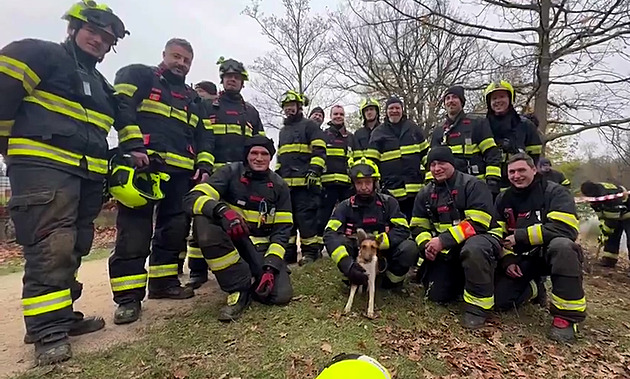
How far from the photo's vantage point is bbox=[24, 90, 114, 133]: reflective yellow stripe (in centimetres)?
305

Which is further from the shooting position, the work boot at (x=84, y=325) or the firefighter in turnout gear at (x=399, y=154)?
the firefighter in turnout gear at (x=399, y=154)

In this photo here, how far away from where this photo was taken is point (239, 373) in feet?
9.86

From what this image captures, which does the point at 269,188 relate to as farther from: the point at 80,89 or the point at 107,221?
the point at 107,221

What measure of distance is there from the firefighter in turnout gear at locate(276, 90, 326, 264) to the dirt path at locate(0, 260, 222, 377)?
1.56 m

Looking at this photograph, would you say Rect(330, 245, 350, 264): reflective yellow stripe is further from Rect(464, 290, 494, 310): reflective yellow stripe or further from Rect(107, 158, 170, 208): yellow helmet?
Rect(107, 158, 170, 208): yellow helmet

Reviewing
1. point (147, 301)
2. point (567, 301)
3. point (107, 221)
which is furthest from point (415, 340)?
point (107, 221)

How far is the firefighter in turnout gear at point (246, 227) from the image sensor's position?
3904 mm

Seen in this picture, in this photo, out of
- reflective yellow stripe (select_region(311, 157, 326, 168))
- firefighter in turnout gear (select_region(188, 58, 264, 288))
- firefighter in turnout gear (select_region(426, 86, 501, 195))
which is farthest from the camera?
reflective yellow stripe (select_region(311, 157, 326, 168))

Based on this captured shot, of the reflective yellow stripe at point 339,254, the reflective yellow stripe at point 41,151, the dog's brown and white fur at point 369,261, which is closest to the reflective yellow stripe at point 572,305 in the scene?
the dog's brown and white fur at point 369,261

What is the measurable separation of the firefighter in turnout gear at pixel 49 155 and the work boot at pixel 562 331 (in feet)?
13.7

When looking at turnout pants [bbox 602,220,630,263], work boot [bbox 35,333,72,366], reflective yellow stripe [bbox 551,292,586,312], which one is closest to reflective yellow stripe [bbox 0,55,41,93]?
work boot [bbox 35,333,72,366]

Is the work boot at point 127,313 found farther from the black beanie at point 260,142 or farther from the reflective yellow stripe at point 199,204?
the black beanie at point 260,142

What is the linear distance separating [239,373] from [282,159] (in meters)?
3.64

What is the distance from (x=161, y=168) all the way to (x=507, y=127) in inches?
172
